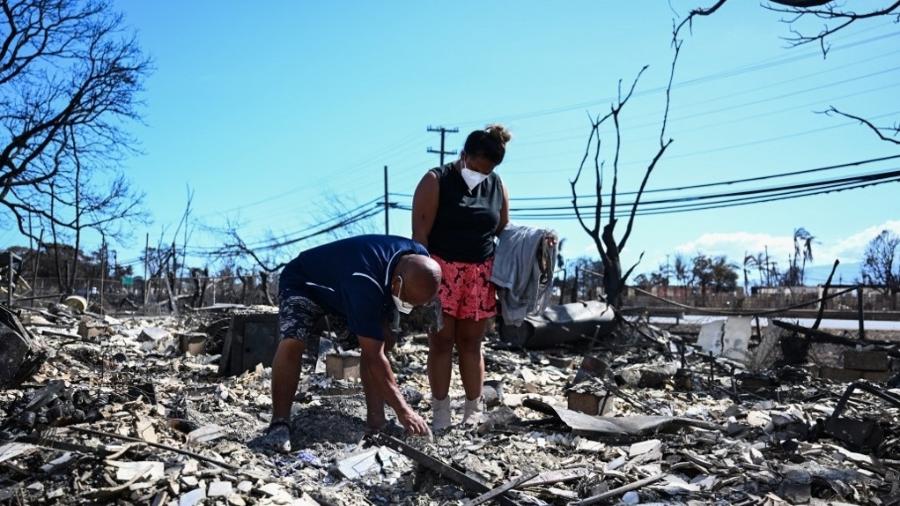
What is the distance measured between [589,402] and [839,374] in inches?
168

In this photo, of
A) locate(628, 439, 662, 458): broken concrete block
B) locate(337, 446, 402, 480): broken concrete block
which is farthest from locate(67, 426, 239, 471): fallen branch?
locate(628, 439, 662, 458): broken concrete block

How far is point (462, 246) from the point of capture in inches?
172

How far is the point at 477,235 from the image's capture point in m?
4.42

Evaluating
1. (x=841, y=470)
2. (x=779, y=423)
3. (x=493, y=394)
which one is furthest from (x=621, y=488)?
(x=493, y=394)

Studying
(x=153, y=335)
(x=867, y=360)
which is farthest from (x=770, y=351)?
(x=153, y=335)

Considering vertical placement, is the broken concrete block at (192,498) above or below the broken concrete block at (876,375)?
above

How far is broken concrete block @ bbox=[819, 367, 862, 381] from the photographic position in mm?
7508

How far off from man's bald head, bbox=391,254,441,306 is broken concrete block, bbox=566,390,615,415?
1634 millimetres

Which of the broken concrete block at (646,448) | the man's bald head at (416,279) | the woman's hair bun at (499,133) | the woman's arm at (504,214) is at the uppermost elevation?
the woman's hair bun at (499,133)

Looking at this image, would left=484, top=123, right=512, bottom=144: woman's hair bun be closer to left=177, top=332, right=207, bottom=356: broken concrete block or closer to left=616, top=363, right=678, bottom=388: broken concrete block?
left=616, top=363, right=678, bottom=388: broken concrete block

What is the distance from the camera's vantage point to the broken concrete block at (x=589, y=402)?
4.71 m

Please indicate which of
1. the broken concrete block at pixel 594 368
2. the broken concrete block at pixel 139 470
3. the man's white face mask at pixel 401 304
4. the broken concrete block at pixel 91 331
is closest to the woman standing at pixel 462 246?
the man's white face mask at pixel 401 304

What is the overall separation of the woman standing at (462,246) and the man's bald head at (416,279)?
0.66 meters

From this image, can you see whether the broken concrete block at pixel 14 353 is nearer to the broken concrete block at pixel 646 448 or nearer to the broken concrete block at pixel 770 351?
the broken concrete block at pixel 646 448
